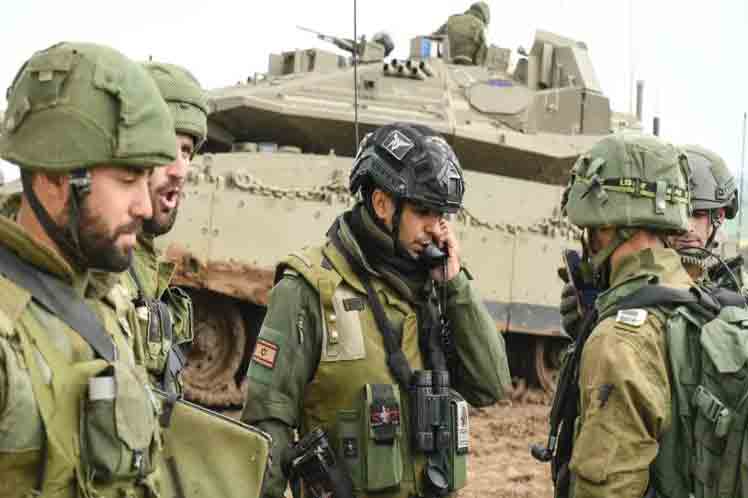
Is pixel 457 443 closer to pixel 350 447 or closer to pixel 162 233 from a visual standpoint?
pixel 350 447

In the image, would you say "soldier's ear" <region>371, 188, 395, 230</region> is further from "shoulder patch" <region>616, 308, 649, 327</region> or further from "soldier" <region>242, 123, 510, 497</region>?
"shoulder patch" <region>616, 308, 649, 327</region>

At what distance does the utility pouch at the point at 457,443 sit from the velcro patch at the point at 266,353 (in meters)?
0.62

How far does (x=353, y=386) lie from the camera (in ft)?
11.0

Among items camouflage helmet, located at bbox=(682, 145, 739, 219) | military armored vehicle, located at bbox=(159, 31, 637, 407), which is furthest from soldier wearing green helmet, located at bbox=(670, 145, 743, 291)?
military armored vehicle, located at bbox=(159, 31, 637, 407)

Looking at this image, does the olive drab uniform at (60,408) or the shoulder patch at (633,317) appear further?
the shoulder patch at (633,317)

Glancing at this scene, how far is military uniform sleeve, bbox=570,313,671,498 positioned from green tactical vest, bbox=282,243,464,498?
65cm

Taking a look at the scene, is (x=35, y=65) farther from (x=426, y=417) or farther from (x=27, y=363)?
(x=426, y=417)

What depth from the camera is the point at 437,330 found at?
3.56 meters

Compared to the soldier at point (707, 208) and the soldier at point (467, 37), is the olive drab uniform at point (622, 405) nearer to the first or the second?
the soldier at point (707, 208)

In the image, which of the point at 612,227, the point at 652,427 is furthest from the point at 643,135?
the point at 652,427

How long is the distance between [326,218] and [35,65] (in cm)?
850

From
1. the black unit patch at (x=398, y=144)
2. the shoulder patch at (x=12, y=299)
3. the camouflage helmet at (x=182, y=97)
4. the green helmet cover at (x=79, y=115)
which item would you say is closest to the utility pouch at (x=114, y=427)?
the shoulder patch at (x=12, y=299)

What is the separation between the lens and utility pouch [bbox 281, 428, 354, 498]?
10.7 feet

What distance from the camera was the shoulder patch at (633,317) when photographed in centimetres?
291
